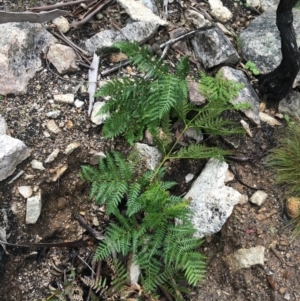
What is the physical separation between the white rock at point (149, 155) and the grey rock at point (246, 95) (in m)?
0.68

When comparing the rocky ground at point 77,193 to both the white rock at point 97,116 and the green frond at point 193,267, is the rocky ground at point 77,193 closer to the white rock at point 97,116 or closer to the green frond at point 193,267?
the white rock at point 97,116

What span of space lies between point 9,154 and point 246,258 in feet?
5.36

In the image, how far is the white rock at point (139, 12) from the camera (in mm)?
3557

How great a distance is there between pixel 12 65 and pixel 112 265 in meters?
1.48

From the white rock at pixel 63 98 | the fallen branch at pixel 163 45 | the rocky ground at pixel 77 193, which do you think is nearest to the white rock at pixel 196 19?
the fallen branch at pixel 163 45

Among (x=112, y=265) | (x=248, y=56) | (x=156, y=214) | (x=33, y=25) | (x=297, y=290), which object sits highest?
(x=33, y=25)

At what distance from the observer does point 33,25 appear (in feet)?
11.0

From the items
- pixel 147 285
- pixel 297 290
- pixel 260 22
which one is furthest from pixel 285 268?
pixel 260 22

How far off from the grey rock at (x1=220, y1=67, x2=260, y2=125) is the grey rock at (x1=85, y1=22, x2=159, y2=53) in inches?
24.2

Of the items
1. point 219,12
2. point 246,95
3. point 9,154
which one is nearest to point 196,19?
point 219,12

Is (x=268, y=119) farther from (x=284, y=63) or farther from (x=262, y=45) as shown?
(x=262, y=45)

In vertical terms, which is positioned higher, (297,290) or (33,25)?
(33,25)

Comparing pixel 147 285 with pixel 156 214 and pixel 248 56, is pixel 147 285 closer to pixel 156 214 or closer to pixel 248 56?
pixel 156 214

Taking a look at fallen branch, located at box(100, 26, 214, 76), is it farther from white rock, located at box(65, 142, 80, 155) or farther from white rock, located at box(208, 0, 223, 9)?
white rock, located at box(65, 142, 80, 155)
